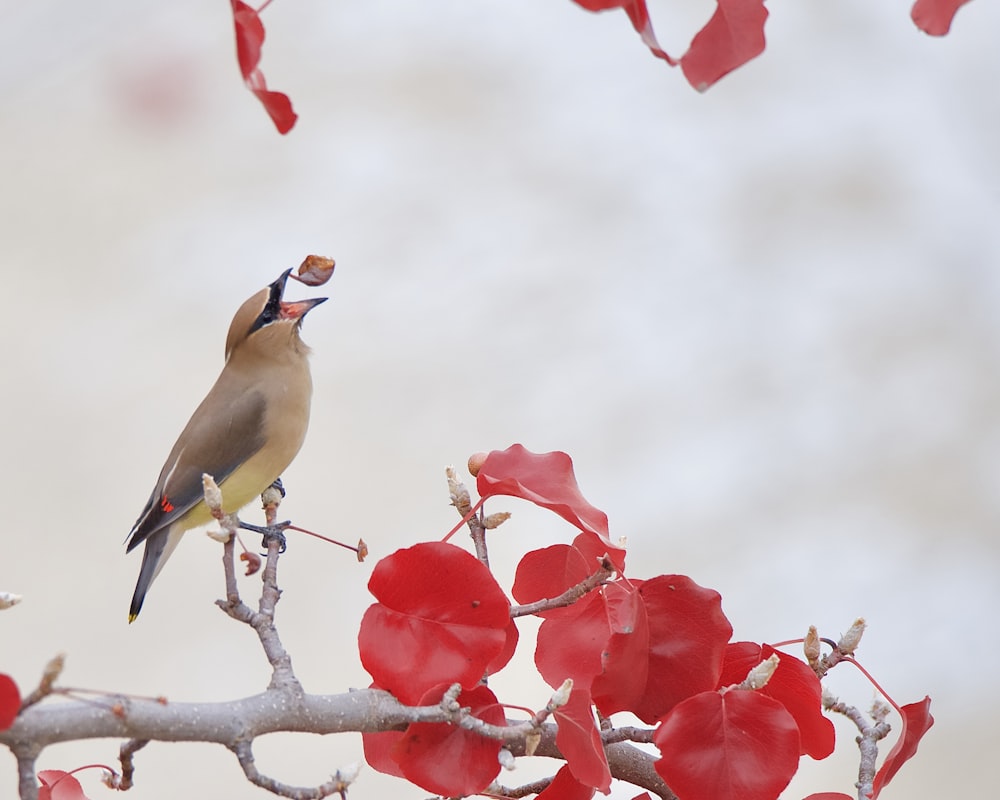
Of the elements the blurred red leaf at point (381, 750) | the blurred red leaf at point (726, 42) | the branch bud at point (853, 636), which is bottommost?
the blurred red leaf at point (381, 750)

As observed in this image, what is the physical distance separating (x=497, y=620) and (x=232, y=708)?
0.45 ft

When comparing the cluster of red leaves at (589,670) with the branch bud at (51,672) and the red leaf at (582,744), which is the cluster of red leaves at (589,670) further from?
the branch bud at (51,672)

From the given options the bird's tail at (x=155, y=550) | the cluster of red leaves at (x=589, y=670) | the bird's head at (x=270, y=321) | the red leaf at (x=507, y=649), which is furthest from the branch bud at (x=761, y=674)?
the bird's tail at (x=155, y=550)

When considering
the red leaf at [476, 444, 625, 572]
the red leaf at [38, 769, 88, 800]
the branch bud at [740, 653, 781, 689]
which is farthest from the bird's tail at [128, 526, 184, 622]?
the branch bud at [740, 653, 781, 689]

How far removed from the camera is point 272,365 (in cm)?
122

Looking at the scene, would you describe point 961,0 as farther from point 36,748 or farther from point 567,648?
point 36,748

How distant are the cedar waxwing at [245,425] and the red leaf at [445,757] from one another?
625mm

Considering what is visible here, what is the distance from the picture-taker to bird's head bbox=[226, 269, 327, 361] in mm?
1131

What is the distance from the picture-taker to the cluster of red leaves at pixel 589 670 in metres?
0.55

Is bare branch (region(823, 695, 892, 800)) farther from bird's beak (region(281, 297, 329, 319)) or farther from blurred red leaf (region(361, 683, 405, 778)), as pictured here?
bird's beak (region(281, 297, 329, 319))

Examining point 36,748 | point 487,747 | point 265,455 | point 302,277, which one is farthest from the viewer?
point 265,455

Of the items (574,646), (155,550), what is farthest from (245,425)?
(574,646)

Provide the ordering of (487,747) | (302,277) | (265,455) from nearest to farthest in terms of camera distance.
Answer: (487,747) → (302,277) → (265,455)

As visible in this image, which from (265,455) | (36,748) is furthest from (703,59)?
(265,455)
